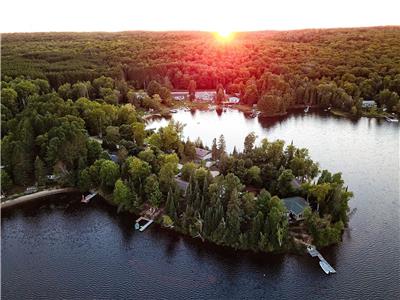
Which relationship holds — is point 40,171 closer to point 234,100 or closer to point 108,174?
point 108,174

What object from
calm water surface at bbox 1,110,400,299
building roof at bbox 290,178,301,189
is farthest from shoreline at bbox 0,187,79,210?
building roof at bbox 290,178,301,189

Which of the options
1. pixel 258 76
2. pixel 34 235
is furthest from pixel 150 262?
pixel 258 76

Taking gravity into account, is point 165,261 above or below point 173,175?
below

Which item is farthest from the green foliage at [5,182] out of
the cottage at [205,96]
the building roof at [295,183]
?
the cottage at [205,96]

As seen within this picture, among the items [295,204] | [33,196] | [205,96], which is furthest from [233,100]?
[33,196]

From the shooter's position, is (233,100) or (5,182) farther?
(233,100)

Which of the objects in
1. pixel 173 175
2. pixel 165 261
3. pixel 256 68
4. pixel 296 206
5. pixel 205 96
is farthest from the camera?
pixel 256 68
